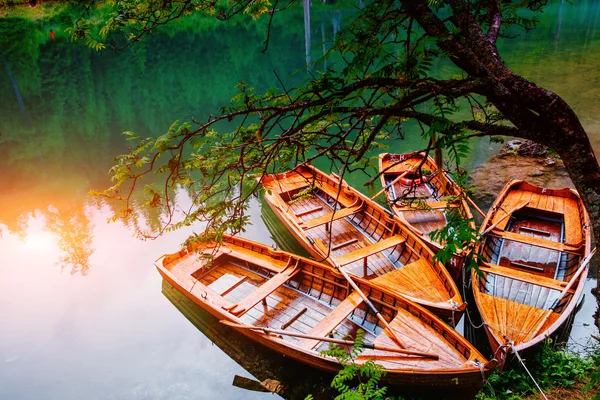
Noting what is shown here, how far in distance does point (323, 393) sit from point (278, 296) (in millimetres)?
2418

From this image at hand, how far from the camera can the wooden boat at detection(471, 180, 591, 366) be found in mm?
6441

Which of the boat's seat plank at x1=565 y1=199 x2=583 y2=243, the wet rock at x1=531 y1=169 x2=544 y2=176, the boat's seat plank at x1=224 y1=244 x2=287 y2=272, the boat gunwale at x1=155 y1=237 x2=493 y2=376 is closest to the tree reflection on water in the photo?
the boat gunwale at x1=155 y1=237 x2=493 y2=376

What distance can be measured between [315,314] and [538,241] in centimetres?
530

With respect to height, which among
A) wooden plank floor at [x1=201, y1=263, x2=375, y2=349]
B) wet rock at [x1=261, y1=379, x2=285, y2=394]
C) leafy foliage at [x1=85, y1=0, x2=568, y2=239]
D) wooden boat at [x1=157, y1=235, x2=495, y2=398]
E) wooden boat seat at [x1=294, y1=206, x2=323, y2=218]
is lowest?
wet rock at [x1=261, y1=379, x2=285, y2=394]

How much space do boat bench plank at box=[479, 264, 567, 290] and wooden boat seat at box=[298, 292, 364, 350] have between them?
2.84 m

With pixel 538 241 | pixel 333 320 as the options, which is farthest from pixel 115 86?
pixel 538 241

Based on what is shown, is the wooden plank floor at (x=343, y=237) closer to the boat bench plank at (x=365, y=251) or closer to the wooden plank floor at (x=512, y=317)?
the boat bench plank at (x=365, y=251)

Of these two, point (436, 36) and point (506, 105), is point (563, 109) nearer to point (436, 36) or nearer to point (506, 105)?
point (506, 105)

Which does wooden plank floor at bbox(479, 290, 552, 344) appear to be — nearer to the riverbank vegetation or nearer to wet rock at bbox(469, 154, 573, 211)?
the riverbank vegetation

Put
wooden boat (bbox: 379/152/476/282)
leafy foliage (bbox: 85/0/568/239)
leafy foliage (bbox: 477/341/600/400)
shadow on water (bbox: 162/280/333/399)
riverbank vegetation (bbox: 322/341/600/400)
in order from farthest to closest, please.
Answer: wooden boat (bbox: 379/152/476/282), shadow on water (bbox: 162/280/333/399), leafy foliage (bbox: 477/341/600/400), riverbank vegetation (bbox: 322/341/600/400), leafy foliage (bbox: 85/0/568/239)

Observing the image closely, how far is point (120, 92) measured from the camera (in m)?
26.5

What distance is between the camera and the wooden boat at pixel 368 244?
752cm

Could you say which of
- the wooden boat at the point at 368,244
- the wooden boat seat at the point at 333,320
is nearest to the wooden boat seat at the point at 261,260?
the wooden boat at the point at 368,244

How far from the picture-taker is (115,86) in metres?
27.5
